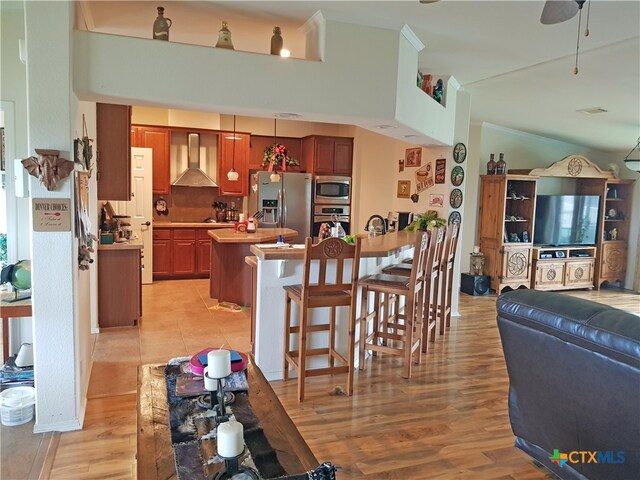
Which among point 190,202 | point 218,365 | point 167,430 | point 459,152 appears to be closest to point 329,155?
point 190,202

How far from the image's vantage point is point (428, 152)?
6059mm

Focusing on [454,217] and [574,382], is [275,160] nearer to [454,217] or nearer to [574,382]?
[454,217]

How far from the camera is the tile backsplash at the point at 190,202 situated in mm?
7773

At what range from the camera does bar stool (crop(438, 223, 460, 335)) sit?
477 centimetres

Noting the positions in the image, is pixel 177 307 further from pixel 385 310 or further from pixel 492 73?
pixel 492 73

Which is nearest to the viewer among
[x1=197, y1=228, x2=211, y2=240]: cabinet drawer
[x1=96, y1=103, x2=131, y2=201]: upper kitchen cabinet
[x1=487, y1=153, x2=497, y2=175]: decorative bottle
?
[x1=96, y1=103, x2=131, y2=201]: upper kitchen cabinet

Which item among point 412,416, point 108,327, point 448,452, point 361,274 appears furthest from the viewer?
point 108,327

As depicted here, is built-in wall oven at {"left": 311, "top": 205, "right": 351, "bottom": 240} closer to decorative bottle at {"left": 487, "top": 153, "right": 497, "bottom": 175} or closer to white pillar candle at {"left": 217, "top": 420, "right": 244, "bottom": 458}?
decorative bottle at {"left": 487, "top": 153, "right": 497, "bottom": 175}

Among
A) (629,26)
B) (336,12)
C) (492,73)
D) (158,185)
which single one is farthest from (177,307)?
(629,26)

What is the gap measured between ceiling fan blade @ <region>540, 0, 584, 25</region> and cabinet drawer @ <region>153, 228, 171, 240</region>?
6030 mm

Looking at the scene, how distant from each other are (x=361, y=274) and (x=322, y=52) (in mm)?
1891

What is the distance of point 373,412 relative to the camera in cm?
325

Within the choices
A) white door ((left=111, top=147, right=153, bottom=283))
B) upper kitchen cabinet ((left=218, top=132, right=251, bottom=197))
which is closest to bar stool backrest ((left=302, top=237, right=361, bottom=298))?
white door ((left=111, top=147, right=153, bottom=283))

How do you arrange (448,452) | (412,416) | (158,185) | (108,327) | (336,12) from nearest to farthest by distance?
(448,452)
(412,416)
(336,12)
(108,327)
(158,185)
